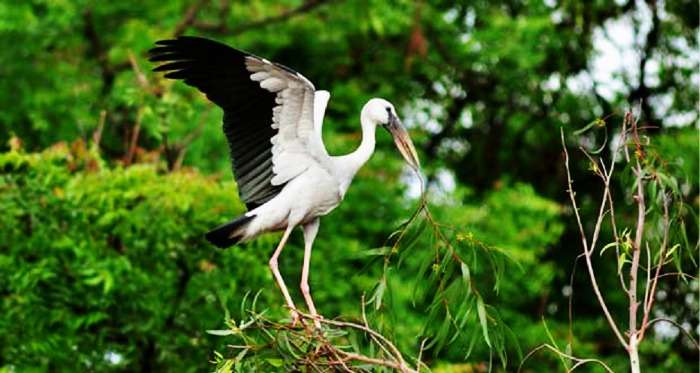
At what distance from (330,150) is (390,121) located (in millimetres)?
6977

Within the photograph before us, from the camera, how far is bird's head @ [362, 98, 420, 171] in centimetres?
694

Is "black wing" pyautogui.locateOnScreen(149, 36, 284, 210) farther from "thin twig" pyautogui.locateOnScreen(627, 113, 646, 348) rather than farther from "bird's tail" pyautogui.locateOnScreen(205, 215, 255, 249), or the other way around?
"thin twig" pyautogui.locateOnScreen(627, 113, 646, 348)

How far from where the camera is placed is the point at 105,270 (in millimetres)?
10516

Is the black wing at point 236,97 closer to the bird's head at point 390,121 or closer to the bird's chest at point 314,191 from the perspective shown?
the bird's chest at point 314,191

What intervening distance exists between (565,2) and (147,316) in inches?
228

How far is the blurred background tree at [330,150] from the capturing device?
11016 millimetres

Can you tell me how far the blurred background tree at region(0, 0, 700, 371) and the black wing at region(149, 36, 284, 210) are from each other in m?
3.49

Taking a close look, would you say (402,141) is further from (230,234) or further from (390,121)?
(230,234)

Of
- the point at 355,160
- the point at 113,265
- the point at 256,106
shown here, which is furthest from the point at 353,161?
the point at 113,265

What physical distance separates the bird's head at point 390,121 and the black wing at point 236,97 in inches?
16.0

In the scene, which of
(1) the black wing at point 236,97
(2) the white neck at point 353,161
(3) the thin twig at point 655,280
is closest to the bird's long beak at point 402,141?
(2) the white neck at point 353,161

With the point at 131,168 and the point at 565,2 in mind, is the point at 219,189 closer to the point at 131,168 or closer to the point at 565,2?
the point at 131,168

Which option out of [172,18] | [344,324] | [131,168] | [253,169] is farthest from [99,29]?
[344,324]

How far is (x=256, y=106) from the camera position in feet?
22.7
